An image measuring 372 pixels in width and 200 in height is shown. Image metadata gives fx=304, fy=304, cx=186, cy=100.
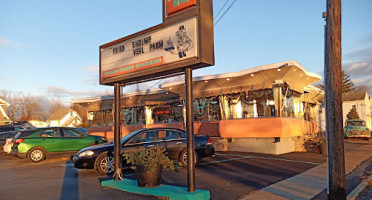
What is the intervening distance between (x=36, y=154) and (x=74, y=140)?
1.86 meters

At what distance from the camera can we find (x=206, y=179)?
9523 mm

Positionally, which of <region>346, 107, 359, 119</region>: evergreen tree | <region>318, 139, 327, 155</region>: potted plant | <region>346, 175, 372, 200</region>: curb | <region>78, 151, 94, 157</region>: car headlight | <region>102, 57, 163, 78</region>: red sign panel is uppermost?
<region>102, 57, 163, 78</region>: red sign panel

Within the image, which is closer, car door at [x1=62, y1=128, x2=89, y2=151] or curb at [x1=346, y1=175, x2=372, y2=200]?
curb at [x1=346, y1=175, x2=372, y2=200]

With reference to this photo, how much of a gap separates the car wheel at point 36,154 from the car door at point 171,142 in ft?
23.1

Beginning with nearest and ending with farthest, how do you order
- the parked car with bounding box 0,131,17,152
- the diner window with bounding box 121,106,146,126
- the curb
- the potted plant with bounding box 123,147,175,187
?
the curb < the potted plant with bounding box 123,147,175,187 < the parked car with bounding box 0,131,17,152 < the diner window with bounding box 121,106,146,126

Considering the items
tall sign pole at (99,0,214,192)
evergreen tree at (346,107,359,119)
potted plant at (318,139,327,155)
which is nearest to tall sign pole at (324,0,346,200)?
tall sign pole at (99,0,214,192)

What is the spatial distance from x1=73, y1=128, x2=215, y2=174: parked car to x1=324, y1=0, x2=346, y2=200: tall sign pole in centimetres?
632

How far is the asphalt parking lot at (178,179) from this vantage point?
7.83 m

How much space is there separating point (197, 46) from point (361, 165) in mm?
10226

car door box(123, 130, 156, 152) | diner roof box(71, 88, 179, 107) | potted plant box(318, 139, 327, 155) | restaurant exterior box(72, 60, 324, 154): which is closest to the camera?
car door box(123, 130, 156, 152)

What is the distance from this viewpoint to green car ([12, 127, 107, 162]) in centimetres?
1484

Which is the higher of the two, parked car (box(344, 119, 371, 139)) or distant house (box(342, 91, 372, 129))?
distant house (box(342, 91, 372, 129))

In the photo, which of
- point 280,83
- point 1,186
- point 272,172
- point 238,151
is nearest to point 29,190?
point 1,186

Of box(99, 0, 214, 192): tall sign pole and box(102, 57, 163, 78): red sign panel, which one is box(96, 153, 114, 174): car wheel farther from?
box(102, 57, 163, 78): red sign panel
